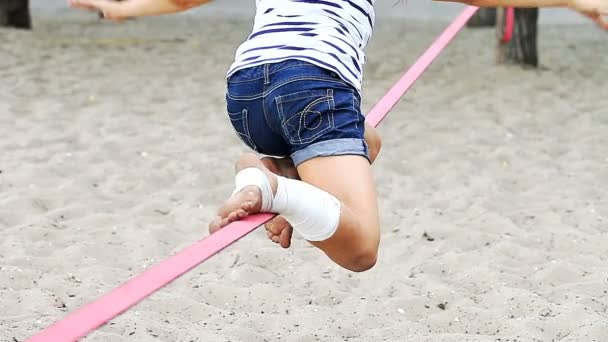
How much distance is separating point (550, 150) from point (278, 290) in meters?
2.31

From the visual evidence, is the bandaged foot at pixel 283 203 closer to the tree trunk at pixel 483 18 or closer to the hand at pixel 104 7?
the hand at pixel 104 7

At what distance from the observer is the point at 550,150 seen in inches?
195

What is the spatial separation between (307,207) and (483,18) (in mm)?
8202

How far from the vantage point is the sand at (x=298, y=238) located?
2930 millimetres

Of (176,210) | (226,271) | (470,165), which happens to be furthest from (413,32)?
(226,271)

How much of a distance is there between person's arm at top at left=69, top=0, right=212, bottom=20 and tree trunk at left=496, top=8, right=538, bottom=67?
16.4 ft

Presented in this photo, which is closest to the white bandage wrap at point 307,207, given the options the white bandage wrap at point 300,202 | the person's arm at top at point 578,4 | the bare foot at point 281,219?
the white bandage wrap at point 300,202

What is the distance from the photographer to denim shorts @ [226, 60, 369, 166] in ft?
6.41

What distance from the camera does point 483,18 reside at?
31.8ft

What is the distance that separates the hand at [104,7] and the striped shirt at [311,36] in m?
0.30

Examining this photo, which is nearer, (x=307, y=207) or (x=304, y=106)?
(x=307, y=207)

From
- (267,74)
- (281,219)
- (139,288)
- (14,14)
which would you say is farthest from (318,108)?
(14,14)

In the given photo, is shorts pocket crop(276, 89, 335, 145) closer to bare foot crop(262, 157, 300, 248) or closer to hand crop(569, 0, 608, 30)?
bare foot crop(262, 157, 300, 248)

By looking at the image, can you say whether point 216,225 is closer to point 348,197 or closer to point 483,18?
point 348,197
